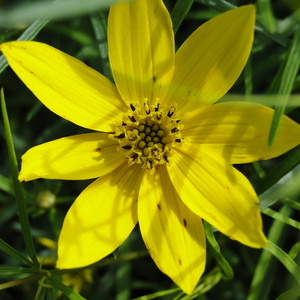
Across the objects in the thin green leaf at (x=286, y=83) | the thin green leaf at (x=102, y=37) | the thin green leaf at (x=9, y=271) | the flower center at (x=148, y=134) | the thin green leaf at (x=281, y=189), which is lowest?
the thin green leaf at (x=9, y=271)

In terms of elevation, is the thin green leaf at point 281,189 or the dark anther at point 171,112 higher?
the dark anther at point 171,112

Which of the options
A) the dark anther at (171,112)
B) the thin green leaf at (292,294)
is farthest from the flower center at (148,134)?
the thin green leaf at (292,294)

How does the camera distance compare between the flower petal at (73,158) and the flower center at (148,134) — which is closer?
the flower petal at (73,158)

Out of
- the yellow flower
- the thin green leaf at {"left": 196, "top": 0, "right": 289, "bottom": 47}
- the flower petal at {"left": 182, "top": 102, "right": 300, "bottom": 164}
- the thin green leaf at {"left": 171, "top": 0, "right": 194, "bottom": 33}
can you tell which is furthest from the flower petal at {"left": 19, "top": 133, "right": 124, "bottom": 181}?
the thin green leaf at {"left": 196, "top": 0, "right": 289, "bottom": 47}

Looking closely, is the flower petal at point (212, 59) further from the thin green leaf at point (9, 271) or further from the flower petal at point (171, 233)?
the thin green leaf at point (9, 271)

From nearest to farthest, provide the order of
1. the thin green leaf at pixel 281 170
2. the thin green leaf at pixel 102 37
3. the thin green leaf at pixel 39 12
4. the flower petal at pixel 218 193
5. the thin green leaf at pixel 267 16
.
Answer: the thin green leaf at pixel 39 12 < the thin green leaf at pixel 267 16 < the flower petal at pixel 218 193 < the thin green leaf at pixel 281 170 < the thin green leaf at pixel 102 37

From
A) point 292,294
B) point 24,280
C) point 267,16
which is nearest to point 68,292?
point 24,280

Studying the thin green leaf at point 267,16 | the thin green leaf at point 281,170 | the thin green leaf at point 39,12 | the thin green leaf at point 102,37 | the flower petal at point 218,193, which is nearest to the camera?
the thin green leaf at point 39,12

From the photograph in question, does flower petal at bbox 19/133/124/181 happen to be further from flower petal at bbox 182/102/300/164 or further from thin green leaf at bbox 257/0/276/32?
thin green leaf at bbox 257/0/276/32
